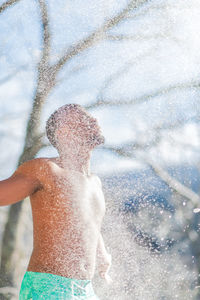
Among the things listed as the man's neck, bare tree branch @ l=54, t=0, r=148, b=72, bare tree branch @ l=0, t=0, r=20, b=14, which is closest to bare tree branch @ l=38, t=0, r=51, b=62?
bare tree branch @ l=54, t=0, r=148, b=72

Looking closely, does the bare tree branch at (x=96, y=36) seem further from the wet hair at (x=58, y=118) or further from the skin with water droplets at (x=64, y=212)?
the skin with water droplets at (x=64, y=212)

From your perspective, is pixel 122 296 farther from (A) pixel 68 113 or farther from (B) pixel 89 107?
(A) pixel 68 113

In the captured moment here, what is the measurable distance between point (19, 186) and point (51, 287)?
411 millimetres

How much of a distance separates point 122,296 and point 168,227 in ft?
5.81

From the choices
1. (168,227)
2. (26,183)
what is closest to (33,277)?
(26,183)

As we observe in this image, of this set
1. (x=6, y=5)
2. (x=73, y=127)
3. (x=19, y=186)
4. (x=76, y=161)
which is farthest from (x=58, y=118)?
(x=6, y=5)

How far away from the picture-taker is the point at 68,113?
1.50 metres

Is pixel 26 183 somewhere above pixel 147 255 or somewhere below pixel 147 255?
above

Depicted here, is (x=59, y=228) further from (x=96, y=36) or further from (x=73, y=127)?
(x=96, y=36)

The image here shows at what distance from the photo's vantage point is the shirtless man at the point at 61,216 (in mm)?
1216

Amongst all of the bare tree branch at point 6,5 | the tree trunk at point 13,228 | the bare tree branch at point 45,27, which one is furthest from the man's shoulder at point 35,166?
the bare tree branch at point 6,5

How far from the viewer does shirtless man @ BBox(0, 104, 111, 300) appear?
122 centimetres

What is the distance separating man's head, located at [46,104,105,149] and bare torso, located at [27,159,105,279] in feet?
0.50

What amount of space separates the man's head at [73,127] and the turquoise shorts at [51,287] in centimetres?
59
